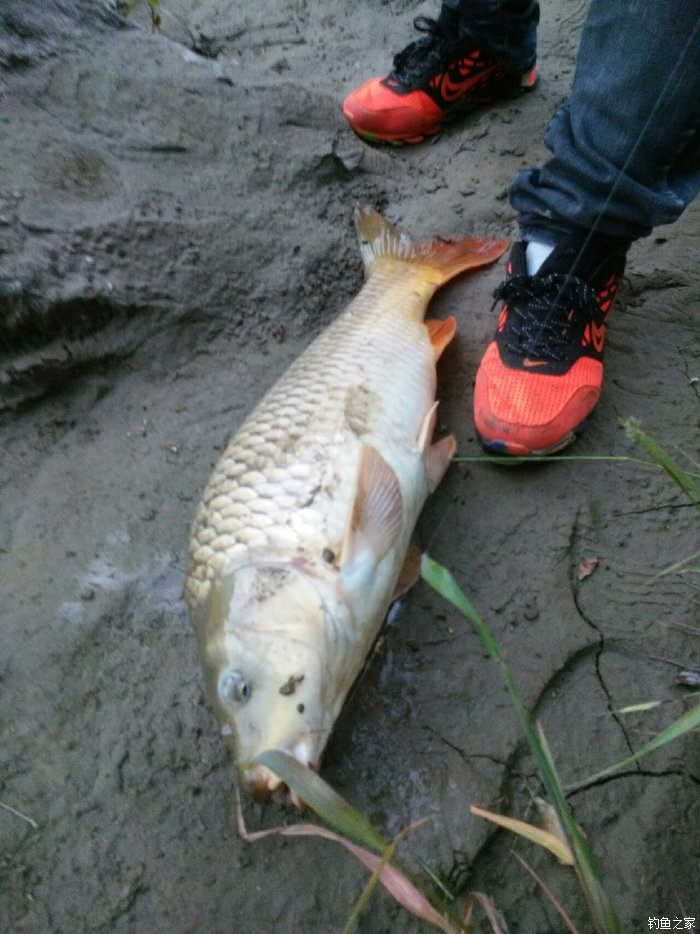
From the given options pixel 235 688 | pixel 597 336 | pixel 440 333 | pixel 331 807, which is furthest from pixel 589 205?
pixel 331 807

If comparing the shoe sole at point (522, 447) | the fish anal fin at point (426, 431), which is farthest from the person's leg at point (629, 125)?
the fish anal fin at point (426, 431)

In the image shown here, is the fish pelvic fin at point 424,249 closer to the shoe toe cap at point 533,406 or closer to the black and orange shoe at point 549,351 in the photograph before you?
the black and orange shoe at point 549,351

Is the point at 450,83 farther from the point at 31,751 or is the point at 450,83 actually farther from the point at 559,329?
the point at 31,751

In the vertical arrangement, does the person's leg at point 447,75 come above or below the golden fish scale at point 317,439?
above

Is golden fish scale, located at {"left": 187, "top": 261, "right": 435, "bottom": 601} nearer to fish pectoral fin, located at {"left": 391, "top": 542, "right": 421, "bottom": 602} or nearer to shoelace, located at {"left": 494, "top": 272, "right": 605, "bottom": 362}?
fish pectoral fin, located at {"left": 391, "top": 542, "right": 421, "bottom": 602}

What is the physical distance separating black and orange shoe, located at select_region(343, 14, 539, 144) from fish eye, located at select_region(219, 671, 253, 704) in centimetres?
265

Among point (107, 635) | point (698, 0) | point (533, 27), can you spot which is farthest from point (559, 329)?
point (533, 27)

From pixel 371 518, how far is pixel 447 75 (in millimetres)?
2445

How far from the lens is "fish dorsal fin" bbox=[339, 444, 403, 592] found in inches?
57.1

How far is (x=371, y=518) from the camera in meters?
1.49

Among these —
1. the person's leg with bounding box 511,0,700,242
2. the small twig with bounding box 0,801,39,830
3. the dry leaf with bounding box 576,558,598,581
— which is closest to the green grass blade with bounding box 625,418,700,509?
the dry leaf with bounding box 576,558,598,581

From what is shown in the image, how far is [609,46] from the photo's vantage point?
1.71 metres

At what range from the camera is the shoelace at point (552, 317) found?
6.40 ft

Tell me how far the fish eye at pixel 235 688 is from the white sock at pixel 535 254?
1.42 m
